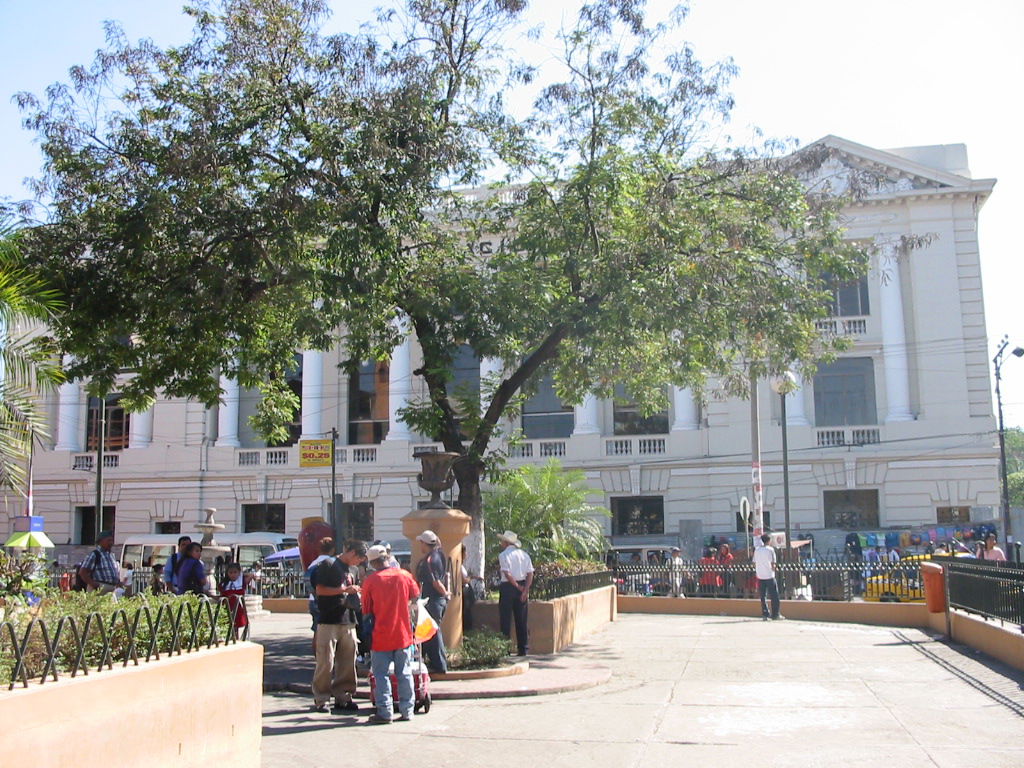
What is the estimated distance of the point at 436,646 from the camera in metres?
11.6

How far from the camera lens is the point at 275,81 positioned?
577 inches

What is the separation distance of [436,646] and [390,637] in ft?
7.81

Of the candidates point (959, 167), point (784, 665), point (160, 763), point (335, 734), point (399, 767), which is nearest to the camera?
point (160, 763)

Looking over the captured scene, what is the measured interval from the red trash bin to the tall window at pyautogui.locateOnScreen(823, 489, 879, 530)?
19.6m

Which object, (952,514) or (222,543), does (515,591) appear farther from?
(952,514)

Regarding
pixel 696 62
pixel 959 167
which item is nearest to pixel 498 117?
pixel 696 62

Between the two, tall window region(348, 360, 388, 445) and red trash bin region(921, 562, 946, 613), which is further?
tall window region(348, 360, 388, 445)

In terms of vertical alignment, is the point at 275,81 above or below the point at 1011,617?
above

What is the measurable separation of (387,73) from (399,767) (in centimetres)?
1000

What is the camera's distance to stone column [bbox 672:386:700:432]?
38.2 metres

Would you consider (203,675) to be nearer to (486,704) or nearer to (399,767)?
(399,767)

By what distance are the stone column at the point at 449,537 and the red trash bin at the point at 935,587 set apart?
830 centimetres

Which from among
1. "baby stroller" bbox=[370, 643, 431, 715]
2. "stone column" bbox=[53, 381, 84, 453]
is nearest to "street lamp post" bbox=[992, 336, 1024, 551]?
"baby stroller" bbox=[370, 643, 431, 715]

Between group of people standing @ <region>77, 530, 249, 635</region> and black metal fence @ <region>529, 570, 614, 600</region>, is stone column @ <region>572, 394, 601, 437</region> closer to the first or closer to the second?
black metal fence @ <region>529, 570, 614, 600</region>
